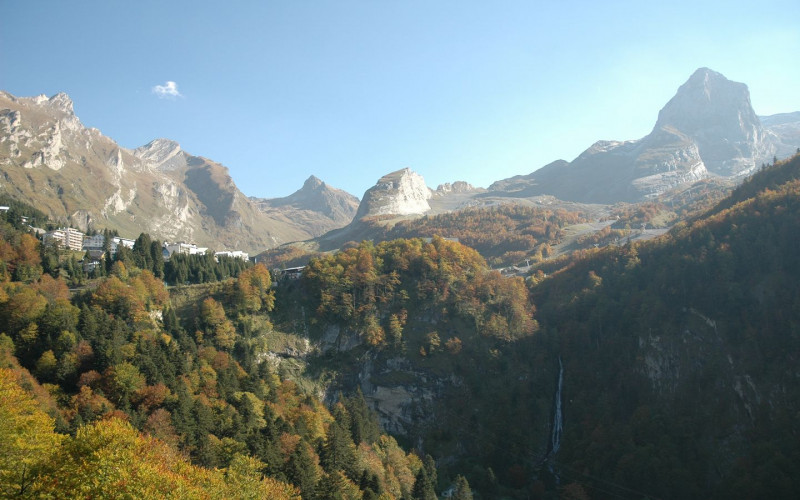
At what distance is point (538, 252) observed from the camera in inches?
7510

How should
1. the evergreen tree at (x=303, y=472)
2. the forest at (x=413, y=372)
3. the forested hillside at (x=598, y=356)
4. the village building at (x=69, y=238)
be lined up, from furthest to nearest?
1. the village building at (x=69, y=238)
2. the forested hillside at (x=598, y=356)
3. the evergreen tree at (x=303, y=472)
4. the forest at (x=413, y=372)

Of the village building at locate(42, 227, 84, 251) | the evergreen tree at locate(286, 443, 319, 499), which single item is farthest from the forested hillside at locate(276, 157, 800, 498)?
the village building at locate(42, 227, 84, 251)

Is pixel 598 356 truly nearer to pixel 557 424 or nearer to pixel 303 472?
pixel 557 424

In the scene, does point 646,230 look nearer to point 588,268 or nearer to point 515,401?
point 588,268

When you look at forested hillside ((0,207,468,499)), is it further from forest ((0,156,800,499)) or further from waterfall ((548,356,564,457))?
waterfall ((548,356,564,457))

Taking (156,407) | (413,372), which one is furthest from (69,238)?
(156,407)

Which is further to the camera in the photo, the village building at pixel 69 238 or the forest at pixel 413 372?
the village building at pixel 69 238

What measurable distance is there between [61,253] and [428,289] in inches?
2735

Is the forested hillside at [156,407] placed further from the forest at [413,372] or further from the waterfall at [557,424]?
the waterfall at [557,424]

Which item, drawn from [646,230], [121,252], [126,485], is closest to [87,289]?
[121,252]

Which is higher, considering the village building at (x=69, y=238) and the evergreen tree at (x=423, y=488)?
Result: the village building at (x=69, y=238)

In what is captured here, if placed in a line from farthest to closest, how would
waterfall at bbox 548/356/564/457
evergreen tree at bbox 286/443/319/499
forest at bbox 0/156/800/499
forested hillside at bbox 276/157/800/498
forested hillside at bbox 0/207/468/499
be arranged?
1. waterfall at bbox 548/356/564/457
2. forested hillside at bbox 276/157/800/498
3. evergreen tree at bbox 286/443/319/499
4. forest at bbox 0/156/800/499
5. forested hillside at bbox 0/207/468/499

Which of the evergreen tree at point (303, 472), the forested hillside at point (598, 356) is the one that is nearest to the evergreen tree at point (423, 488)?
the evergreen tree at point (303, 472)

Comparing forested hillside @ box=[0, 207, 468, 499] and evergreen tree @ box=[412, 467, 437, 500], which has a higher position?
forested hillside @ box=[0, 207, 468, 499]
